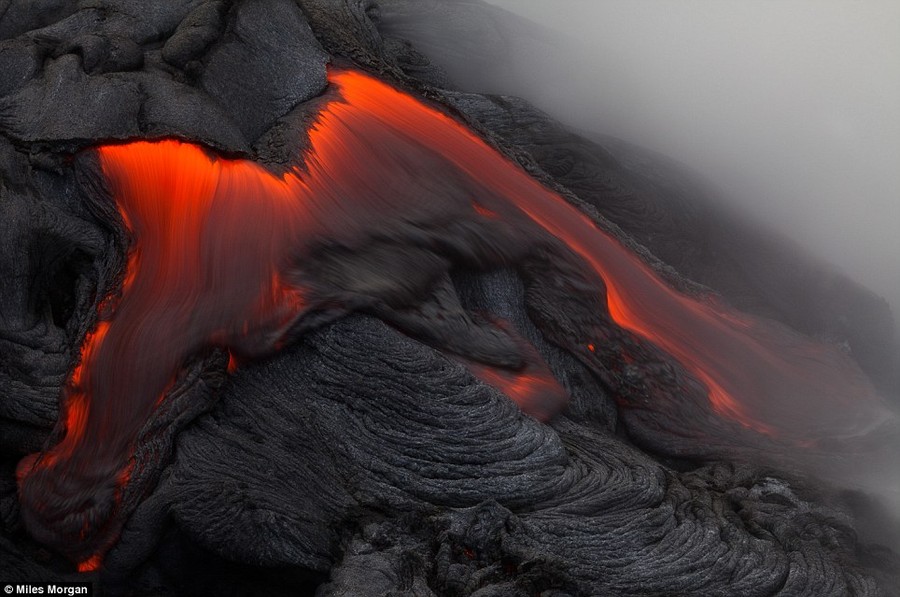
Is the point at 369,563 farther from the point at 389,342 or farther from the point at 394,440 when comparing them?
the point at 389,342

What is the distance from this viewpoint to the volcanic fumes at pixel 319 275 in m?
4.33

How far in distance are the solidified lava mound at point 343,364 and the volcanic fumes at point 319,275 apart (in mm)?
19

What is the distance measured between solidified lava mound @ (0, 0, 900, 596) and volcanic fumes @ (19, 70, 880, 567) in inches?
0.7

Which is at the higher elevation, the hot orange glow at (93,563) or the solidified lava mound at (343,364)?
the solidified lava mound at (343,364)

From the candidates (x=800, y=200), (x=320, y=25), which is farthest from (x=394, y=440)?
(x=800, y=200)

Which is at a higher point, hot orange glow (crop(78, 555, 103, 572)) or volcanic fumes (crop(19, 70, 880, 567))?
volcanic fumes (crop(19, 70, 880, 567))

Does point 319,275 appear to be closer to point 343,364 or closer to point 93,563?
point 343,364

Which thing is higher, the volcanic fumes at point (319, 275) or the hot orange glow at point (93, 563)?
the volcanic fumes at point (319, 275)

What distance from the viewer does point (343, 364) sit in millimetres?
4488

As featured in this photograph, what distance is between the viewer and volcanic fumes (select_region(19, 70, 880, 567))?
4.33 meters

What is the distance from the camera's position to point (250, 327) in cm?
446

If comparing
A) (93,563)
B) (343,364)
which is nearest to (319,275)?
(343,364)

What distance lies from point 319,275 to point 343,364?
0.55m

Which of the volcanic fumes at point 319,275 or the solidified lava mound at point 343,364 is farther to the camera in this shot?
the volcanic fumes at point 319,275
